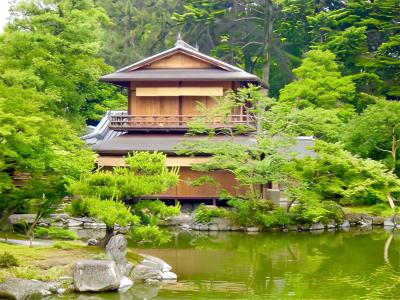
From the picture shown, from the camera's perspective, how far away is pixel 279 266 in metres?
18.9

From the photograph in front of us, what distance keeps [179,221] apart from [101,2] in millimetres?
34098

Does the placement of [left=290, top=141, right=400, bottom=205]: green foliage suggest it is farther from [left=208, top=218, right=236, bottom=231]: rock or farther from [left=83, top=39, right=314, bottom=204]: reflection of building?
[left=83, top=39, right=314, bottom=204]: reflection of building

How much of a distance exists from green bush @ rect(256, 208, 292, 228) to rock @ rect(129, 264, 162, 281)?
995 centimetres

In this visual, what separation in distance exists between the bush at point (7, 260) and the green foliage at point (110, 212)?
2232 millimetres

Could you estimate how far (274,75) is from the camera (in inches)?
1998

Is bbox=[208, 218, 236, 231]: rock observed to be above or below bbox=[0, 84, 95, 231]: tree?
below

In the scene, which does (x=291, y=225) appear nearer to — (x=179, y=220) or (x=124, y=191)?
(x=179, y=220)

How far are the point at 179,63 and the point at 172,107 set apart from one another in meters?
2.33

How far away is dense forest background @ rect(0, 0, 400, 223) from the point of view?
1905 cm

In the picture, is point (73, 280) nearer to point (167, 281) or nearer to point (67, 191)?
point (167, 281)

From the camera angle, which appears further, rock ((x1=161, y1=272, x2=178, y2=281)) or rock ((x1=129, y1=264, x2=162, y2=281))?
rock ((x1=161, y1=272, x2=178, y2=281))

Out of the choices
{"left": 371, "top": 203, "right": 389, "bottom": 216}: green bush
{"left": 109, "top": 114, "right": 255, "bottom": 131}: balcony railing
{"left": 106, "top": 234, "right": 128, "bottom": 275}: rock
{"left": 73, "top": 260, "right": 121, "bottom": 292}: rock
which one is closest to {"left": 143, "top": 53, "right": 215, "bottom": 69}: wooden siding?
{"left": 109, "top": 114, "right": 255, "bottom": 131}: balcony railing

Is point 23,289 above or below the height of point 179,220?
below

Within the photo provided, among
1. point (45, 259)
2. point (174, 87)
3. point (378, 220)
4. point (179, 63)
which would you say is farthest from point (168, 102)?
point (45, 259)
